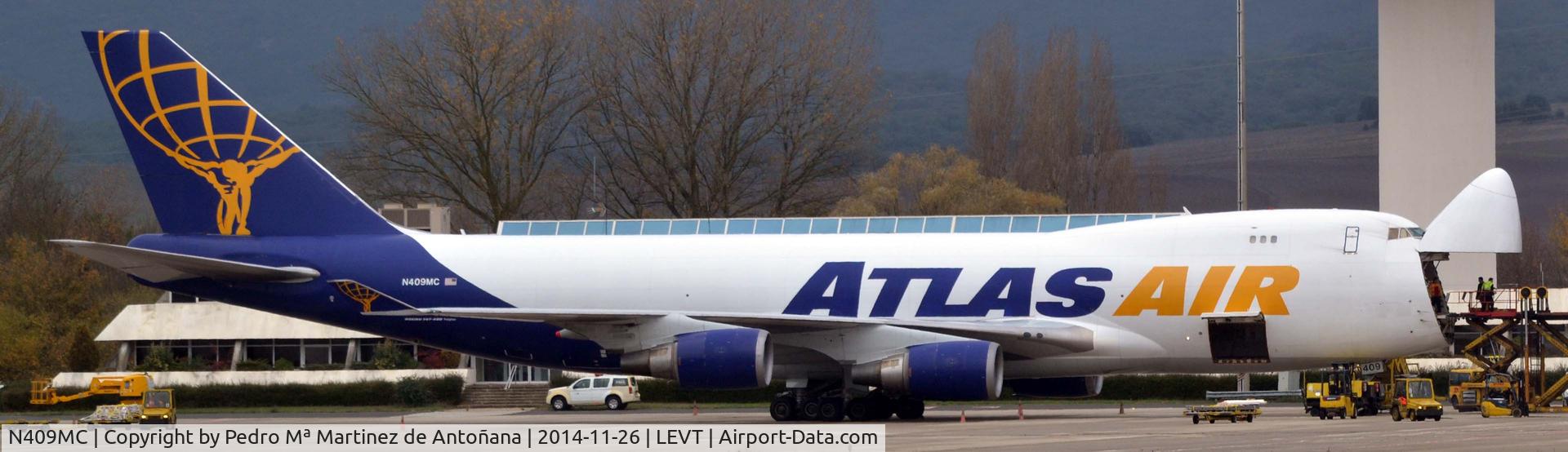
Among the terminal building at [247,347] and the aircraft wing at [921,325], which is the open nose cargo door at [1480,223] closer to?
the aircraft wing at [921,325]

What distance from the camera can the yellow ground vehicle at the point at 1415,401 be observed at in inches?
1164

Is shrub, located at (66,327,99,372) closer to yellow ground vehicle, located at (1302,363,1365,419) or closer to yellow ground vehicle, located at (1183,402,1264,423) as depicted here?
yellow ground vehicle, located at (1183,402,1264,423)

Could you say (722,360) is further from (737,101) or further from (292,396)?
(737,101)

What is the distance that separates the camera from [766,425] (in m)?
31.7

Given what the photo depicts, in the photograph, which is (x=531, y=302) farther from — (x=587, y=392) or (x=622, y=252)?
(x=587, y=392)

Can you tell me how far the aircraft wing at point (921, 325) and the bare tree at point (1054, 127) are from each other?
56.9m

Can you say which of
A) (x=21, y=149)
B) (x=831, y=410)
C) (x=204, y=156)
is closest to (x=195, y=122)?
(x=204, y=156)

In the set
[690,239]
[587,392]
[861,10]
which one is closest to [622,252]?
[690,239]

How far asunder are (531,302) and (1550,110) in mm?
161624

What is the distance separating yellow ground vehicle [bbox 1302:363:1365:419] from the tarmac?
0.47m

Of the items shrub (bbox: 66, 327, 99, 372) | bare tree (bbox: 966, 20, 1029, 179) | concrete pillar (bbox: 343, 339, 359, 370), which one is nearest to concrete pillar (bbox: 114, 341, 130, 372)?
shrub (bbox: 66, 327, 99, 372)

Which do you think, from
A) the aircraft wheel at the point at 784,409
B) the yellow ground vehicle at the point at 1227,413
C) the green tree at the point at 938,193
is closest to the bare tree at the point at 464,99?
the green tree at the point at 938,193

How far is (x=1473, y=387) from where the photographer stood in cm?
3438

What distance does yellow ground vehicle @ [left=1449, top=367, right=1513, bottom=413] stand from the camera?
32.8 metres
